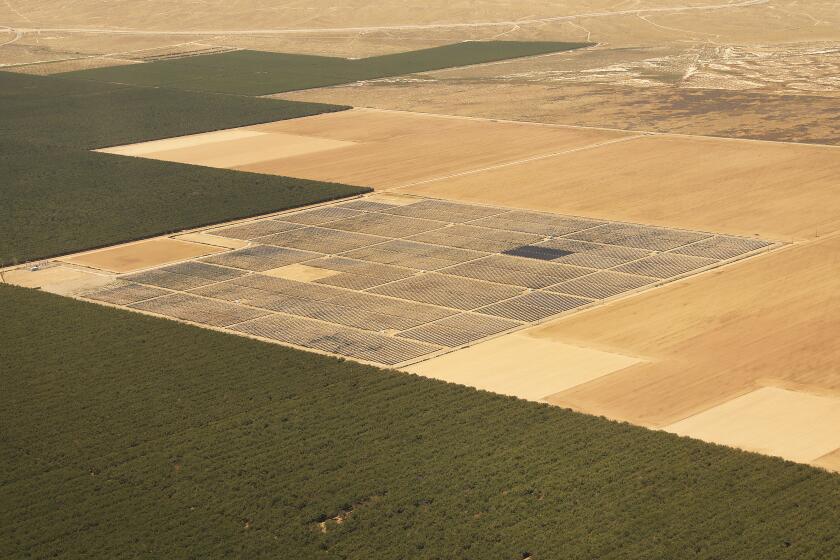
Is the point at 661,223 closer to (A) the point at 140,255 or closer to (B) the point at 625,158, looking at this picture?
(B) the point at 625,158

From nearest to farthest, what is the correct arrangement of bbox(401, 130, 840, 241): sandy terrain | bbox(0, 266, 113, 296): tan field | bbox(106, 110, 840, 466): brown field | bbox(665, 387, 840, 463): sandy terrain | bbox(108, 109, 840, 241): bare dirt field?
1. bbox(665, 387, 840, 463): sandy terrain
2. bbox(106, 110, 840, 466): brown field
3. bbox(0, 266, 113, 296): tan field
4. bbox(401, 130, 840, 241): sandy terrain
5. bbox(108, 109, 840, 241): bare dirt field

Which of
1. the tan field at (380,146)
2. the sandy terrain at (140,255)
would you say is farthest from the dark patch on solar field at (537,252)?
the tan field at (380,146)

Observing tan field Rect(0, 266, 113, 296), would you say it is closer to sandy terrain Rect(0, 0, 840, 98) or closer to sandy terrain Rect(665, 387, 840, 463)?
sandy terrain Rect(665, 387, 840, 463)

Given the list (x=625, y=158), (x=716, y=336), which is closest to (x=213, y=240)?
(x=716, y=336)

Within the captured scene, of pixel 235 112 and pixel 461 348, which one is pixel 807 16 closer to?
pixel 235 112

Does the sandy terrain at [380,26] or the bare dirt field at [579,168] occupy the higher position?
the sandy terrain at [380,26]

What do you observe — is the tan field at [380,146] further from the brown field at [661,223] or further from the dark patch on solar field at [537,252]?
the dark patch on solar field at [537,252]

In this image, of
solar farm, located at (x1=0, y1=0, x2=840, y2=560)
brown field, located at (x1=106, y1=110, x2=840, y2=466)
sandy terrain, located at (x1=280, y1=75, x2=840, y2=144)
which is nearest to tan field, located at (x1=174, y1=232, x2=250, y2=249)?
solar farm, located at (x1=0, y1=0, x2=840, y2=560)

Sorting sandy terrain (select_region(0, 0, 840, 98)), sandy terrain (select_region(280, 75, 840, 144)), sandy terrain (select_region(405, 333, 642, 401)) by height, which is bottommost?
sandy terrain (select_region(405, 333, 642, 401))
